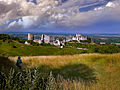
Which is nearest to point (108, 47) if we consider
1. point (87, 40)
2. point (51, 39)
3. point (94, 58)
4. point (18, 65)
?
point (94, 58)

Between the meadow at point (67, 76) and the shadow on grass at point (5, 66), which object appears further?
the shadow on grass at point (5, 66)

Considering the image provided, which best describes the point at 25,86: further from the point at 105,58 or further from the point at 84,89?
the point at 105,58

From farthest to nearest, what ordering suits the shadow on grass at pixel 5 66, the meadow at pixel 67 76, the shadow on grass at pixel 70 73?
the shadow on grass at pixel 70 73 < the shadow on grass at pixel 5 66 < the meadow at pixel 67 76

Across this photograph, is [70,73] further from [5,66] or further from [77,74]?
[5,66]

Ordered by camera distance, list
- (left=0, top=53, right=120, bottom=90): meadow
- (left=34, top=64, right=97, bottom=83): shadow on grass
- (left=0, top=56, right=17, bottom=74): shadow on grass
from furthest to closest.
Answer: (left=34, top=64, right=97, bottom=83): shadow on grass
(left=0, top=56, right=17, bottom=74): shadow on grass
(left=0, top=53, right=120, bottom=90): meadow

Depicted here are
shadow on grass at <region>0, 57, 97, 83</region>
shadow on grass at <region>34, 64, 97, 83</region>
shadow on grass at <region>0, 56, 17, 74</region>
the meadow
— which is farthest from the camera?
shadow on grass at <region>34, 64, 97, 83</region>

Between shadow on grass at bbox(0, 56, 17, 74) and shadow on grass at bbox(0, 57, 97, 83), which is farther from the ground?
shadow on grass at bbox(0, 56, 17, 74)

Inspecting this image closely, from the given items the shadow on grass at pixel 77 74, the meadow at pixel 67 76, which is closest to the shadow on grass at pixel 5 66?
the meadow at pixel 67 76

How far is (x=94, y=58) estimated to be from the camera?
38.7ft

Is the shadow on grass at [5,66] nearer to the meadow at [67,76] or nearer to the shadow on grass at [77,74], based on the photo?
the meadow at [67,76]

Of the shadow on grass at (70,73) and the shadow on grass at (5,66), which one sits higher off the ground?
the shadow on grass at (5,66)

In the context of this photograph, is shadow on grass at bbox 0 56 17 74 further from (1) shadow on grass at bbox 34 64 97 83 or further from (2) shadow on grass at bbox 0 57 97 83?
(1) shadow on grass at bbox 34 64 97 83

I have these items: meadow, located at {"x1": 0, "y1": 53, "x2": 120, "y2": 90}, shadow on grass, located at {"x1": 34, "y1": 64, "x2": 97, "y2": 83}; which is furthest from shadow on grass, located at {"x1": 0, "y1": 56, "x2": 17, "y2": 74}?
shadow on grass, located at {"x1": 34, "y1": 64, "x2": 97, "y2": 83}

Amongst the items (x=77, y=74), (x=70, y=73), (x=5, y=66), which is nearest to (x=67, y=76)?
(x=70, y=73)
